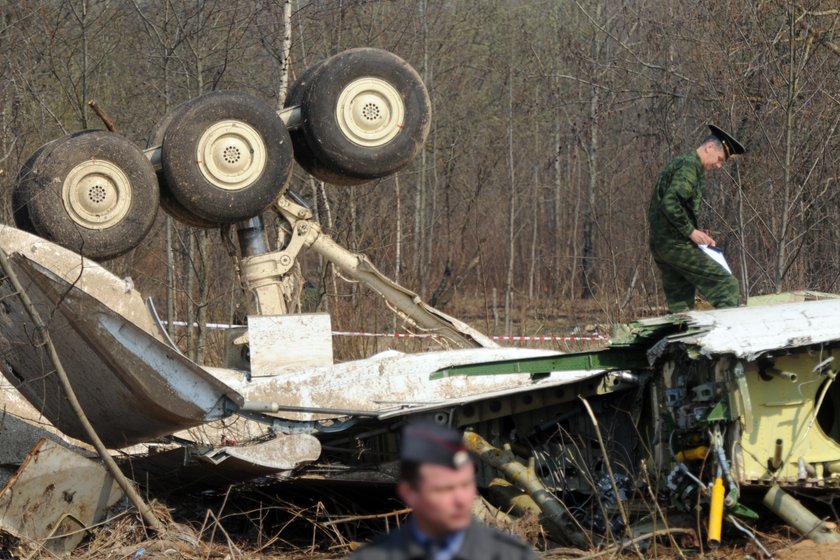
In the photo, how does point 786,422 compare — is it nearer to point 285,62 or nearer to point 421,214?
point 285,62

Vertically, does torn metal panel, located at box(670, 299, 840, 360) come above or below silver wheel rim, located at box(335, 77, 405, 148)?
below

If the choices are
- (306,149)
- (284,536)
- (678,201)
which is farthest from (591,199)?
(284,536)

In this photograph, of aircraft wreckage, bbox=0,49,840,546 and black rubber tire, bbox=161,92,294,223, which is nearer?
aircraft wreckage, bbox=0,49,840,546

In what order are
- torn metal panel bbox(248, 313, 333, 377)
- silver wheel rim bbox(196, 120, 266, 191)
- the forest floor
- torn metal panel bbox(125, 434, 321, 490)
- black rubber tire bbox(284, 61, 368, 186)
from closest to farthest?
the forest floor
torn metal panel bbox(125, 434, 321, 490)
torn metal panel bbox(248, 313, 333, 377)
silver wheel rim bbox(196, 120, 266, 191)
black rubber tire bbox(284, 61, 368, 186)

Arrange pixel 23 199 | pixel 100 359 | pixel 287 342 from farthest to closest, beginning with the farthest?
pixel 287 342, pixel 23 199, pixel 100 359

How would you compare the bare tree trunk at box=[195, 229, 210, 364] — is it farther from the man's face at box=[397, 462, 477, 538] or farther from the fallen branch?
the man's face at box=[397, 462, 477, 538]

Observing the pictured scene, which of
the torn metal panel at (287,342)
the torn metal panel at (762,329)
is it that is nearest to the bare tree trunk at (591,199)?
the torn metal panel at (287,342)

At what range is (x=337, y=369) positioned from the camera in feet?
24.9

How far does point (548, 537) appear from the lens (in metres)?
6.84

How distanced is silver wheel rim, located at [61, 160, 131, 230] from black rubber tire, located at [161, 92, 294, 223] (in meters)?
0.39

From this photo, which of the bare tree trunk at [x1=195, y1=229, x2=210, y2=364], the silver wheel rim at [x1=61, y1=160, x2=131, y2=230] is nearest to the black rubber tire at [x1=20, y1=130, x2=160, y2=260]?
the silver wheel rim at [x1=61, y1=160, x2=131, y2=230]

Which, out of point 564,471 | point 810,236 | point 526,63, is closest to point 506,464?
point 564,471

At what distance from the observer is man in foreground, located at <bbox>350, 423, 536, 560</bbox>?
2307mm

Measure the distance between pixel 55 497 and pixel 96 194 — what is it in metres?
2.02
